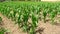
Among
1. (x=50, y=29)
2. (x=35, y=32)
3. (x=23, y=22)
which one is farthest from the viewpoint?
(x=23, y=22)

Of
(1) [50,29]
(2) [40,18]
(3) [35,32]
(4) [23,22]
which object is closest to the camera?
(3) [35,32]

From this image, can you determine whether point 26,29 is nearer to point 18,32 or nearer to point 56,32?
point 18,32

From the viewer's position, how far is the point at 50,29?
4.91 meters

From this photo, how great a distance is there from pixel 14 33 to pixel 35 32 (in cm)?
68

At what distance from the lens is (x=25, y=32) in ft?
16.2

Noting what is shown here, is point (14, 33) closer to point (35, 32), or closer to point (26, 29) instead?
point (26, 29)

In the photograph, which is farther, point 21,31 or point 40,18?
point 40,18

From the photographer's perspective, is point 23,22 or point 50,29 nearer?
point 50,29

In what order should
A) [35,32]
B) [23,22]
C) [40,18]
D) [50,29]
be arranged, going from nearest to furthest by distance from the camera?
[35,32]
[50,29]
[23,22]
[40,18]

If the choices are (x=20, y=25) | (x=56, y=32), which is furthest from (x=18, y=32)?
(x=56, y=32)

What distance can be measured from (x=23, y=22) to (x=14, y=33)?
0.59 m

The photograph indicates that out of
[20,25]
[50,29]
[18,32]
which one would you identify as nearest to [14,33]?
[18,32]

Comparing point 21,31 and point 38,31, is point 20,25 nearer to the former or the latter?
point 21,31

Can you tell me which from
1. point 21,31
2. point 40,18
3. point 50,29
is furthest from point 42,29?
point 40,18
